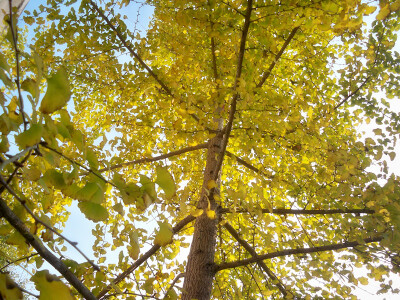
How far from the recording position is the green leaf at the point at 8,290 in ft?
1.75

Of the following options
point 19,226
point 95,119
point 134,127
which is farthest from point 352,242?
point 95,119

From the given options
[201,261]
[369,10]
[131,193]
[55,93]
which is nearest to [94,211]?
[131,193]

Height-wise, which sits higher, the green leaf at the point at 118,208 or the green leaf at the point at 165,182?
the green leaf at the point at 165,182

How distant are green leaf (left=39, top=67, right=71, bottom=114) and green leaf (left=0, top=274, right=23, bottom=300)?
14.3 inches

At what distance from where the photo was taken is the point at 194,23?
1.72 m

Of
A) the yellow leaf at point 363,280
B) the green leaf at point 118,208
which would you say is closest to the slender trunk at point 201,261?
the yellow leaf at point 363,280

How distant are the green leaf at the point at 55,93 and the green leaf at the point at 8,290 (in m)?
0.36

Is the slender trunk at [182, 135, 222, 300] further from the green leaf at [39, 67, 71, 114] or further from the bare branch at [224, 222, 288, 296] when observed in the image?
the green leaf at [39, 67, 71, 114]

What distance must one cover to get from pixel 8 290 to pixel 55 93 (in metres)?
0.42

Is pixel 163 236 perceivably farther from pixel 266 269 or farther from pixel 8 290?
pixel 266 269

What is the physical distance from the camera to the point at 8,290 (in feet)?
1.78

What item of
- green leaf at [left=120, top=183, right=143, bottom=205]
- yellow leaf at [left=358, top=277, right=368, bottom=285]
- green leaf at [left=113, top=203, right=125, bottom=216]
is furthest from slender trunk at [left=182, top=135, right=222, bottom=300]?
green leaf at [left=120, top=183, right=143, bottom=205]

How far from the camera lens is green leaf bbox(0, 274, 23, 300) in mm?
532

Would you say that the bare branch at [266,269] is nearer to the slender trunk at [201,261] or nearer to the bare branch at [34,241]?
the slender trunk at [201,261]
